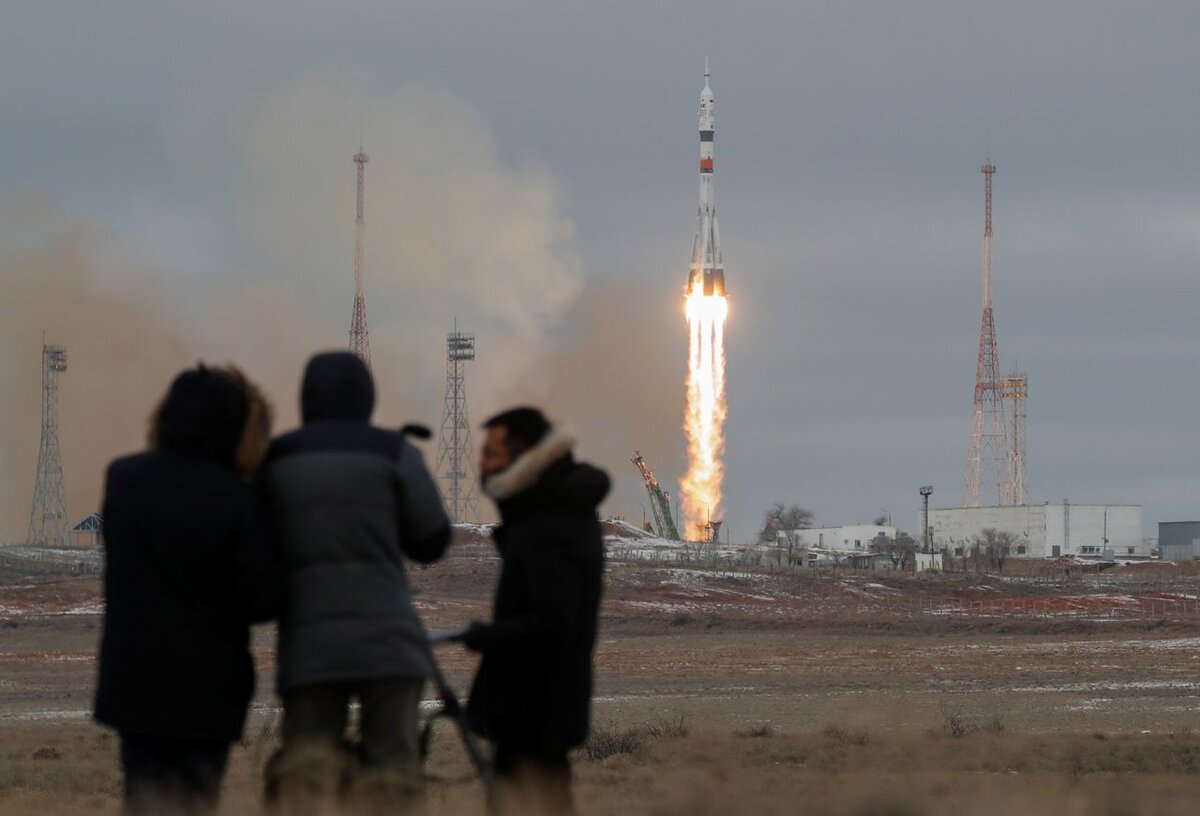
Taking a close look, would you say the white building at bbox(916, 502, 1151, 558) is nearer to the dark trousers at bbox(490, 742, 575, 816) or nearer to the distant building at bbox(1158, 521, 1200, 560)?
the distant building at bbox(1158, 521, 1200, 560)

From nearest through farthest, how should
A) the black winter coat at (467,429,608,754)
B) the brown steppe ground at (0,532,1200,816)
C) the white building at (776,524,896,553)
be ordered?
1. the black winter coat at (467,429,608,754)
2. the brown steppe ground at (0,532,1200,816)
3. the white building at (776,524,896,553)

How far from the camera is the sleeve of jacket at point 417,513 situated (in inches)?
299

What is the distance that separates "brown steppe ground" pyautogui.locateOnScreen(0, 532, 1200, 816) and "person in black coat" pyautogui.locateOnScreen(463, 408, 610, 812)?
0.59 meters

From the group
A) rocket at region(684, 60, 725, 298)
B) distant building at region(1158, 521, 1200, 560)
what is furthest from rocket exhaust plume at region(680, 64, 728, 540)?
distant building at region(1158, 521, 1200, 560)

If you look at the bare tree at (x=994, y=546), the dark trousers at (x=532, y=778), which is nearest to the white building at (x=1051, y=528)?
the bare tree at (x=994, y=546)

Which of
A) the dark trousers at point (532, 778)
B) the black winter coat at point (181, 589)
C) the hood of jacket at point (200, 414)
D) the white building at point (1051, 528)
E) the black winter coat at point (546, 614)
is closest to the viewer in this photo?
the black winter coat at point (181, 589)

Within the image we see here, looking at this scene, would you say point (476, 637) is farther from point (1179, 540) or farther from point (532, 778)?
point (1179, 540)

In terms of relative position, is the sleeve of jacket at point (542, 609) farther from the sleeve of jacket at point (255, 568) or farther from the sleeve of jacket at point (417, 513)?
the sleeve of jacket at point (255, 568)

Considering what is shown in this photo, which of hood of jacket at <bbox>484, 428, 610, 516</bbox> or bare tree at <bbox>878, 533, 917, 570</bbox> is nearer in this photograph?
hood of jacket at <bbox>484, 428, 610, 516</bbox>

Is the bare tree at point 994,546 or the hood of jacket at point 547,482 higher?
the hood of jacket at point 547,482

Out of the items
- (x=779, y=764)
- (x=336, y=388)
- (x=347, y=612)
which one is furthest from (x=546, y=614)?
(x=779, y=764)

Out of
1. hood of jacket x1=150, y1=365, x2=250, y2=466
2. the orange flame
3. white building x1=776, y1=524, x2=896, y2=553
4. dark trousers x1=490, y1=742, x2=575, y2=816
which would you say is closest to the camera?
hood of jacket x1=150, y1=365, x2=250, y2=466

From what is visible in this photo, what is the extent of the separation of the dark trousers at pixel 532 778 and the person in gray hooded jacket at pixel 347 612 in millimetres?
464

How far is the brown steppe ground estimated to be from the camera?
1255 cm
